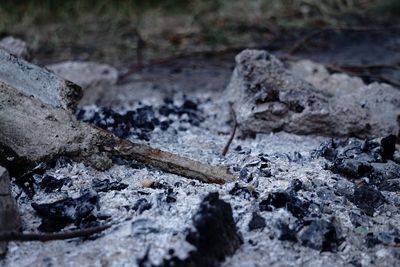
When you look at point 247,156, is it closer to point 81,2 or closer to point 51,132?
point 51,132

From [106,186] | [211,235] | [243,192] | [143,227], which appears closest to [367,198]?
[243,192]

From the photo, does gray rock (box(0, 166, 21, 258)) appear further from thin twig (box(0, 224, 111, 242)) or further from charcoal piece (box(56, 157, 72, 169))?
charcoal piece (box(56, 157, 72, 169))

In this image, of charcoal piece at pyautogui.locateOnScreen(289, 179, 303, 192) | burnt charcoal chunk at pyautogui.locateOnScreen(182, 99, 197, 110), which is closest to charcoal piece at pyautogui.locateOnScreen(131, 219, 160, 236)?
charcoal piece at pyautogui.locateOnScreen(289, 179, 303, 192)

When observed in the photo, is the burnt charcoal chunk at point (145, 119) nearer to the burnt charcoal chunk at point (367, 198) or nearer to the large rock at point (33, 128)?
the large rock at point (33, 128)

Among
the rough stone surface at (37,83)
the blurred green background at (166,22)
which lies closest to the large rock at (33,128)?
the rough stone surface at (37,83)

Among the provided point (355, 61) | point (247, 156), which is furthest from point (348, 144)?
point (355, 61)

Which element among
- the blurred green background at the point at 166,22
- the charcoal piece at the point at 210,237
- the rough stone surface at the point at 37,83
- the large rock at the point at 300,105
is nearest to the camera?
the charcoal piece at the point at 210,237
